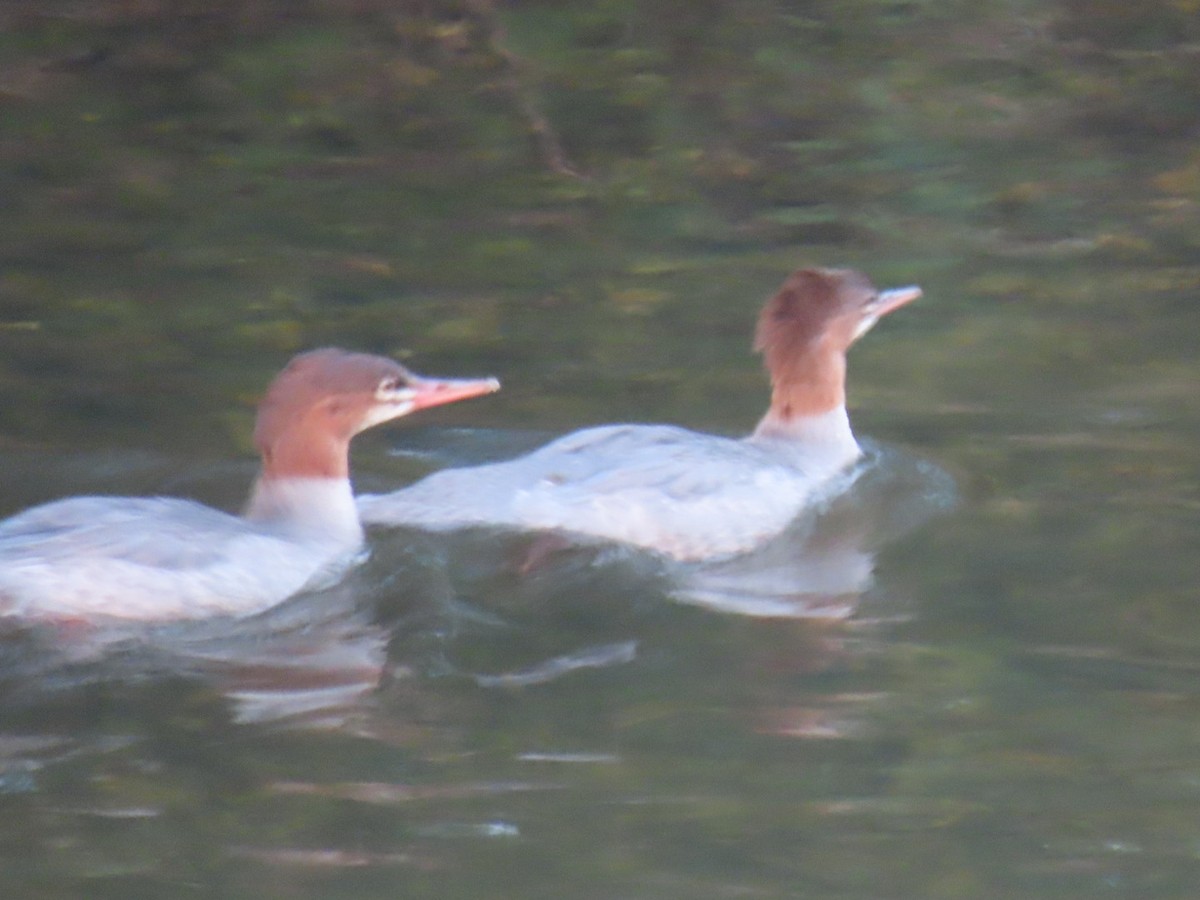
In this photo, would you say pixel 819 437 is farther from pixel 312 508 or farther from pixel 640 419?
pixel 312 508

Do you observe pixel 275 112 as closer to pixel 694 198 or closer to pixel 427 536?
pixel 694 198

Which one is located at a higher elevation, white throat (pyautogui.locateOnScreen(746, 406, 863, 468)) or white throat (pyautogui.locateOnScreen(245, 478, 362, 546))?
white throat (pyautogui.locateOnScreen(746, 406, 863, 468))

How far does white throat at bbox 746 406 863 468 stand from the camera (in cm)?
838

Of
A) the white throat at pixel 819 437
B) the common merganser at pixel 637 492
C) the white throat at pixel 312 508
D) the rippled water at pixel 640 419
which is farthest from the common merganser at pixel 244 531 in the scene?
the white throat at pixel 819 437

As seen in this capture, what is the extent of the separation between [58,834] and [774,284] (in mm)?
6165

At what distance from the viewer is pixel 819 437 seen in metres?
8.41

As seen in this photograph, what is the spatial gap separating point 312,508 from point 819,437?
7.47 feet

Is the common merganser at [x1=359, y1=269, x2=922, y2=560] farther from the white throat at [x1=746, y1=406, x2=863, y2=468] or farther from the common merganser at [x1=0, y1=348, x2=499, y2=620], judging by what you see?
the common merganser at [x1=0, y1=348, x2=499, y2=620]

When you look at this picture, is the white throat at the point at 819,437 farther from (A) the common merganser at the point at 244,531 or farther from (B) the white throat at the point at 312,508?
(B) the white throat at the point at 312,508

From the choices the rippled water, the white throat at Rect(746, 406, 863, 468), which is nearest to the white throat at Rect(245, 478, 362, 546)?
the rippled water

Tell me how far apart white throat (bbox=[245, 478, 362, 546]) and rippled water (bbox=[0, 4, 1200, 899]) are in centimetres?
19

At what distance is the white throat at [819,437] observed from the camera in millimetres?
8375

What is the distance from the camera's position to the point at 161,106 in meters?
13.3

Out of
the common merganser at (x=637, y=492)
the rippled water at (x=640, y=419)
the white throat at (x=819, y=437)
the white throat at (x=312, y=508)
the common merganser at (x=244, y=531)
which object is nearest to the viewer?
the rippled water at (x=640, y=419)
